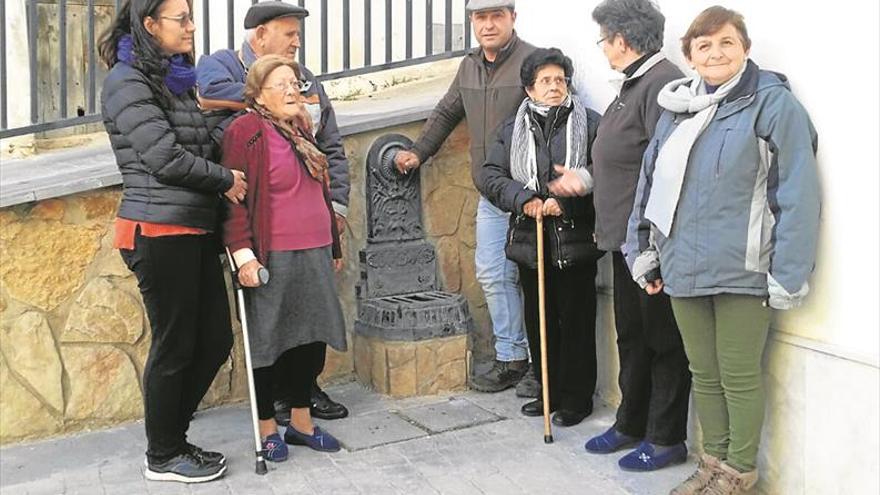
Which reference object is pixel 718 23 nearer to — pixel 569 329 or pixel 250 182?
pixel 569 329

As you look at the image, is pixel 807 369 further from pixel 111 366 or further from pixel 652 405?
pixel 111 366

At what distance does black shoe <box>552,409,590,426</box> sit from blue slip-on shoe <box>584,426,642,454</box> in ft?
1.07

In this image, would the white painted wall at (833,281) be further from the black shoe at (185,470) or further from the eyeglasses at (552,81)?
the black shoe at (185,470)

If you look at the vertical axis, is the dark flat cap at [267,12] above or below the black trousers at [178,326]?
above

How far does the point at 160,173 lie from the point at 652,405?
2184 millimetres

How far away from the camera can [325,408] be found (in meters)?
4.92

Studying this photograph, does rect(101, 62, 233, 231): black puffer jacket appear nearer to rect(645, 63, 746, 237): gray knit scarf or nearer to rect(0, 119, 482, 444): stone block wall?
rect(0, 119, 482, 444): stone block wall

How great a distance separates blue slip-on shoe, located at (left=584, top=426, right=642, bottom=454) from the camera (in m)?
4.33

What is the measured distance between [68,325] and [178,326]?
0.91 m

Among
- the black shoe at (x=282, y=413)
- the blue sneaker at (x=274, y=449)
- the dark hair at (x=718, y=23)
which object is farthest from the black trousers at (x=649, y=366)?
the black shoe at (x=282, y=413)

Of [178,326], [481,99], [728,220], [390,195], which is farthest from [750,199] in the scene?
[390,195]

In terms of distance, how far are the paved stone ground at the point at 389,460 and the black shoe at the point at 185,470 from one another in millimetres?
33

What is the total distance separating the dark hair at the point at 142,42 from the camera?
3.82m

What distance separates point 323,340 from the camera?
171 inches
